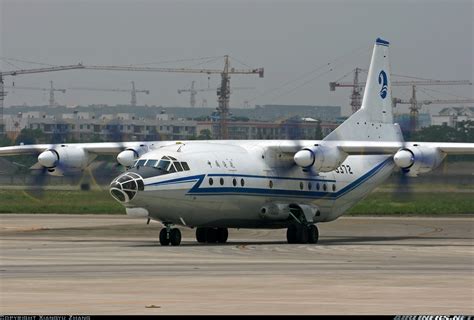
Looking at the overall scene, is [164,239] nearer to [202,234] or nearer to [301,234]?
[202,234]

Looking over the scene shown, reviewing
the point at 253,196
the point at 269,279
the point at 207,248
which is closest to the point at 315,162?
the point at 253,196

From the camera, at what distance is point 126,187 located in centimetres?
3666

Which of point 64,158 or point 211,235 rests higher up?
point 64,158

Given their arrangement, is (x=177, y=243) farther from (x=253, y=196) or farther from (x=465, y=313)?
(x=465, y=313)

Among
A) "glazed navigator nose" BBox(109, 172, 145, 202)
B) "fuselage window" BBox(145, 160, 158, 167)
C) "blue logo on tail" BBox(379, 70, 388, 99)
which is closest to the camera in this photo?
"glazed navigator nose" BBox(109, 172, 145, 202)

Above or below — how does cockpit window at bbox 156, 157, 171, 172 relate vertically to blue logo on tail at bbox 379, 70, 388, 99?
below


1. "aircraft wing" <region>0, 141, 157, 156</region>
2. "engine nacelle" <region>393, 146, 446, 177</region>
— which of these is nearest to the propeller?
"aircraft wing" <region>0, 141, 157, 156</region>

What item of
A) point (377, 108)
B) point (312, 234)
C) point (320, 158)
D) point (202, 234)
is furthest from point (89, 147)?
point (377, 108)

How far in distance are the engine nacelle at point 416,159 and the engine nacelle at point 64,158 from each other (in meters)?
11.9

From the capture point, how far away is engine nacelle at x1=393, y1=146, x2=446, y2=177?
40.4m

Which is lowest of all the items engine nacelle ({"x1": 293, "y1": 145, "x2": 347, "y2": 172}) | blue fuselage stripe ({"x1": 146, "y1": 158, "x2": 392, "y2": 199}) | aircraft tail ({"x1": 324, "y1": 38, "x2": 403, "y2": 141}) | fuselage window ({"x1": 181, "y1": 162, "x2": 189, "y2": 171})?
blue fuselage stripe ({"x1": 146, "y1": 158, "x2": 392, "y2": 199})

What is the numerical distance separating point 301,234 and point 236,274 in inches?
592

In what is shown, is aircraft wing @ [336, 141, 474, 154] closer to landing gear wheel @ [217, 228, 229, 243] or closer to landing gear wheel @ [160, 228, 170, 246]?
landing gear wheel @ [217, 228, 229, 243]

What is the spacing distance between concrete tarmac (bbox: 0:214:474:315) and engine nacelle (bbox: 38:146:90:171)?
272 cm
